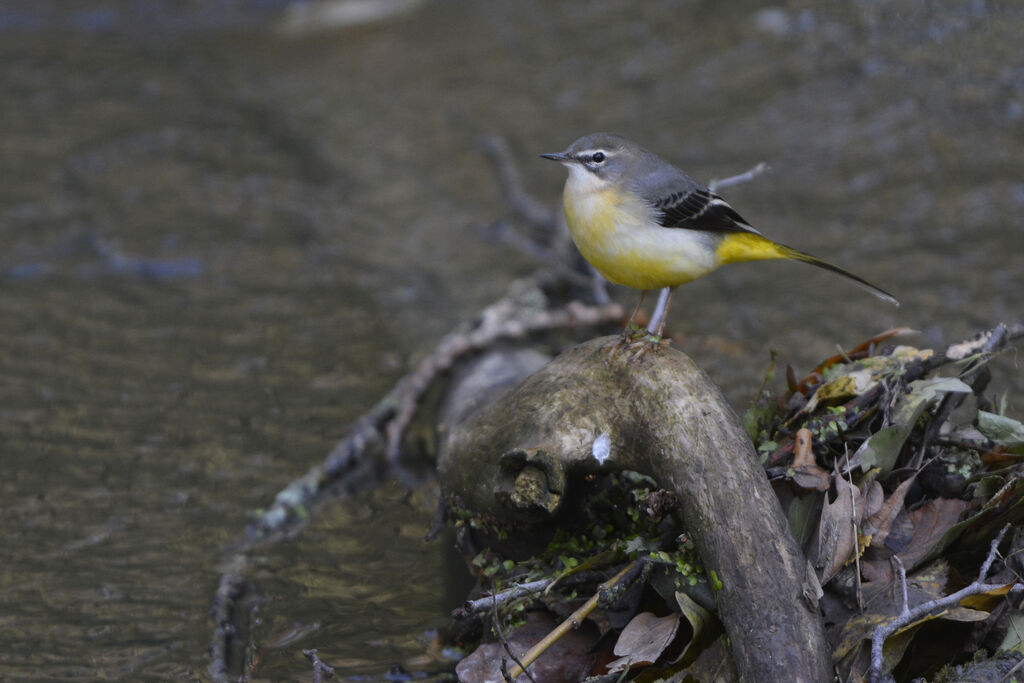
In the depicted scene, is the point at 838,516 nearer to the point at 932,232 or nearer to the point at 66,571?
the point at 66,571

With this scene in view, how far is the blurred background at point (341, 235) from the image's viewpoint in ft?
15.4

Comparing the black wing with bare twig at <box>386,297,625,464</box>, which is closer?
the black wing

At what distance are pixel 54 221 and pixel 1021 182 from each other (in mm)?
8278

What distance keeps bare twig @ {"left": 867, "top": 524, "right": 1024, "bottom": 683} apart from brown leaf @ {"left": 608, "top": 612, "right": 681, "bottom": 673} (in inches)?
25.4

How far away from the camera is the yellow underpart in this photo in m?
4.25

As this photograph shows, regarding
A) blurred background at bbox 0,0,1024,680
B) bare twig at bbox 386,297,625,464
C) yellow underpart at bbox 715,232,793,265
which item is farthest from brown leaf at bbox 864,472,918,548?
bare twig at bbox 386,297,625,464

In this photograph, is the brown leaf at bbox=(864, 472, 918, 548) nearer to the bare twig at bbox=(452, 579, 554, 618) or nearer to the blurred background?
the bare twig at bbox=(452, 579, 554, 618)

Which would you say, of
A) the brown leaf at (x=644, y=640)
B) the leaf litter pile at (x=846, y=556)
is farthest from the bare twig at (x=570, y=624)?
the brown leaf at (x=644, y=640)

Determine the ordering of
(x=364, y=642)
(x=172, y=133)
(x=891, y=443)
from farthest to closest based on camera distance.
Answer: (x=172, y=133) → (x=364, y=642) → (x=891, y=443)

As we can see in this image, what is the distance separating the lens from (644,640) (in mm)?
3355

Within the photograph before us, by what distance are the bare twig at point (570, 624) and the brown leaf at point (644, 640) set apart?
146 mm

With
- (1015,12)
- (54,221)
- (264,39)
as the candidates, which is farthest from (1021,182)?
(264,39)

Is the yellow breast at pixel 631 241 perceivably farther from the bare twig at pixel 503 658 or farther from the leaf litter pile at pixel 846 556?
the bare twig at pixel 503 658

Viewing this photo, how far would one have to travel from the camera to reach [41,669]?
3924 mm
